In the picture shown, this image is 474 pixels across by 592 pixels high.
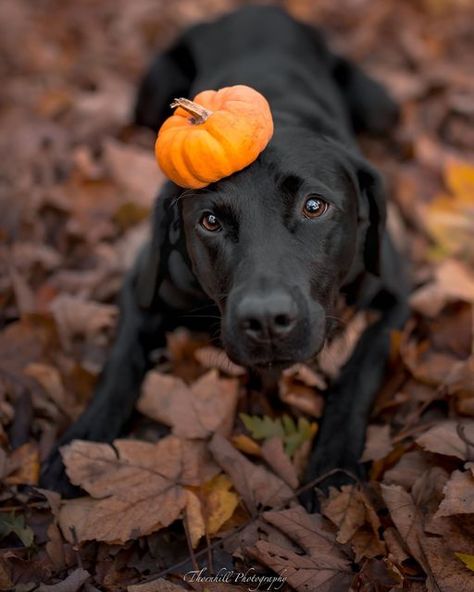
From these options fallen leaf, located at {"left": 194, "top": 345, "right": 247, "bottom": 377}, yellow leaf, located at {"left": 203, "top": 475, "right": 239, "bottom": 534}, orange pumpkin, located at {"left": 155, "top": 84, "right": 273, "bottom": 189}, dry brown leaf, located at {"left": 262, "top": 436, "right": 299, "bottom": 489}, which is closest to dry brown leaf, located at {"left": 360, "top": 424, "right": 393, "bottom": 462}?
dry brown leaf, located at {"left": 262, "top": 436, "right": 299, "bottom": 489}

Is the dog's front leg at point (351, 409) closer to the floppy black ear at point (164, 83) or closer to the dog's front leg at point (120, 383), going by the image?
the dog's front leg at point (120, 383)

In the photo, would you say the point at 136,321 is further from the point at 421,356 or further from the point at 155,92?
the point at 155,92

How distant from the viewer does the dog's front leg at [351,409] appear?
259 cm

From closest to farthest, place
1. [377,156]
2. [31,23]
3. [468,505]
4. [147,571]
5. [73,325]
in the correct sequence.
→ [468,505], [147,571], [73,325], [377,156], [31,23]

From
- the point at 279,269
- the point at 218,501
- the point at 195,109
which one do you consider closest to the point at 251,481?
the point at 218,501

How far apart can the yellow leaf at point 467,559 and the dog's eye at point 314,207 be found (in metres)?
1.23

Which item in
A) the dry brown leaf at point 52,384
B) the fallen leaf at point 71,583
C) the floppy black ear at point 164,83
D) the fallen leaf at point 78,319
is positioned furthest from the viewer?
the floppy black ear at point 164,83

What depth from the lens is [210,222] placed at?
2535mm

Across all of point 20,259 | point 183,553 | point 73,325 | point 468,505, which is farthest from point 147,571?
point 20,259

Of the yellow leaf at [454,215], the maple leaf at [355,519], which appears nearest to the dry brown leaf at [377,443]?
the maple leaf at [355,519]

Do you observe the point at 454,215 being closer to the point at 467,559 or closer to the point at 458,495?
the point at 458,495

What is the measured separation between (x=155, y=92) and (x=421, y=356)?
9.36 ft

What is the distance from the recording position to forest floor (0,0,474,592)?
2283 mm

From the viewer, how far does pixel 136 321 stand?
125 inches
